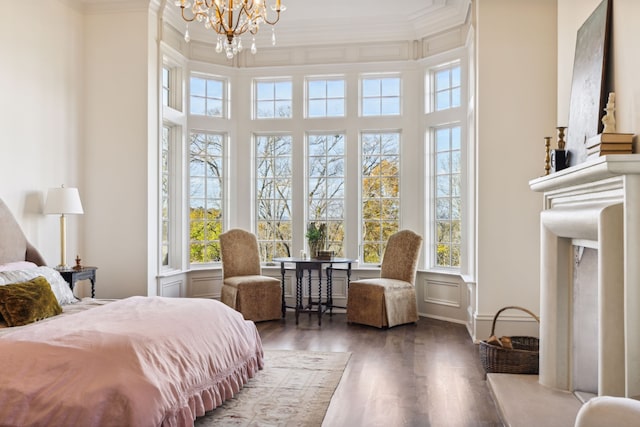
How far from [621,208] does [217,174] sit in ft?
18.2

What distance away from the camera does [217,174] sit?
729 centimetres

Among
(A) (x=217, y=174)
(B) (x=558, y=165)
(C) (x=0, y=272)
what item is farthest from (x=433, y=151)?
(C) (x=0, y=272)

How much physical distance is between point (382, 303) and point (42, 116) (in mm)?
3934

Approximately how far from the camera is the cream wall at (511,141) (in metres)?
5.21

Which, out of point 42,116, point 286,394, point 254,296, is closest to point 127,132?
point 42,116

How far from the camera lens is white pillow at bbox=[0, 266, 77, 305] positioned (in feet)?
12.8

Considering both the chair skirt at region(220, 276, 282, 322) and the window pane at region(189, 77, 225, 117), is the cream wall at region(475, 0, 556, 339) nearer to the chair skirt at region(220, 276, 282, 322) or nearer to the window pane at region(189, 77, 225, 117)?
the chair skirt at region(220, 276, 282, 322)

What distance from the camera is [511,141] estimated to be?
5.27 meters

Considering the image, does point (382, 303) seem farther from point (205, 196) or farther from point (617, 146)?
point (617, 146)

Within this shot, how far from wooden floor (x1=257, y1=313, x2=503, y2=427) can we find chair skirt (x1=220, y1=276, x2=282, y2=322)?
0.15m

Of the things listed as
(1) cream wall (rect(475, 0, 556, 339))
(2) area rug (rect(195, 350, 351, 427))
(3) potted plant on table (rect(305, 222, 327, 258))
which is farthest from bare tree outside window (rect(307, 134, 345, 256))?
(2) area rug (rect(195, 350, 351, 427))

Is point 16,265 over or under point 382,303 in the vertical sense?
over

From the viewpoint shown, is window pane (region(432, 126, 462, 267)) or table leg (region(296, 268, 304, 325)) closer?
table leg (region(296, 268, 304, 325))

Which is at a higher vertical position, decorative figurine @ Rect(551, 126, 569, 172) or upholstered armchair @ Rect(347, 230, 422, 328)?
decorative figurine @ Rect(551, 126, 569, 172)
